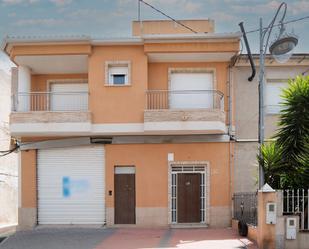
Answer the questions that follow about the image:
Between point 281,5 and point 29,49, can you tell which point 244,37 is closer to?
point 281,5

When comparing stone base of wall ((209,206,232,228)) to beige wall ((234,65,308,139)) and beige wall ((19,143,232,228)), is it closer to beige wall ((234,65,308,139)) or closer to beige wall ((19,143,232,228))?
beige wall ((19,143,232,228))

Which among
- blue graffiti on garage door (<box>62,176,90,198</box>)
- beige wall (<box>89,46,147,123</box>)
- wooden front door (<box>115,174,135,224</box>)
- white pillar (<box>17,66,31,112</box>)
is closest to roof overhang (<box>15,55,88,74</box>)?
white pillar (<box>17,66,31,112</box>)

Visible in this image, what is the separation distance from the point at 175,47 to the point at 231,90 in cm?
302

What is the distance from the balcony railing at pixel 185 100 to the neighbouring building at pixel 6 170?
12.1 metres

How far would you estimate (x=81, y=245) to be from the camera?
15500mm

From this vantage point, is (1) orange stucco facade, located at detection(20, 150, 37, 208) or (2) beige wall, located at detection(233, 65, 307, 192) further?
(1) orange stucco facade, located at detection(20, 150, 37, 208)

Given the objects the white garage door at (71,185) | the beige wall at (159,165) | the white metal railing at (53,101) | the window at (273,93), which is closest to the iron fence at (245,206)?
the beige wall at (159,165)

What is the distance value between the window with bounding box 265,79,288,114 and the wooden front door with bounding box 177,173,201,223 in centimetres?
411

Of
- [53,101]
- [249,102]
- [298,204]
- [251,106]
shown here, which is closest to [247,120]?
[251,106]

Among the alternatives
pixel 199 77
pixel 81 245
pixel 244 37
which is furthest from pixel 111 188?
pixel 244 37

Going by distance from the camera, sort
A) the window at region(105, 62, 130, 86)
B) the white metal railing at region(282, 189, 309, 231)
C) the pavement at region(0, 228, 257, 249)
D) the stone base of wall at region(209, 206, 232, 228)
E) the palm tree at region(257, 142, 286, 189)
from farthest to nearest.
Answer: the stone base of wall at region(209, 206, 232, 228) → the window at region(105, 62, 130, 86) → the palm tree at region(257, 142, 286, 189) → the pavement at region(0, 228, 257, 249) → the white metal railing at region(282, 189, 309, 231)

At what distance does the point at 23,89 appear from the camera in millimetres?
20125

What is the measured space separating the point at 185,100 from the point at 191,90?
21.2 inches

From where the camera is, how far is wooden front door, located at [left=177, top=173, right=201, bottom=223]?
779 inches
